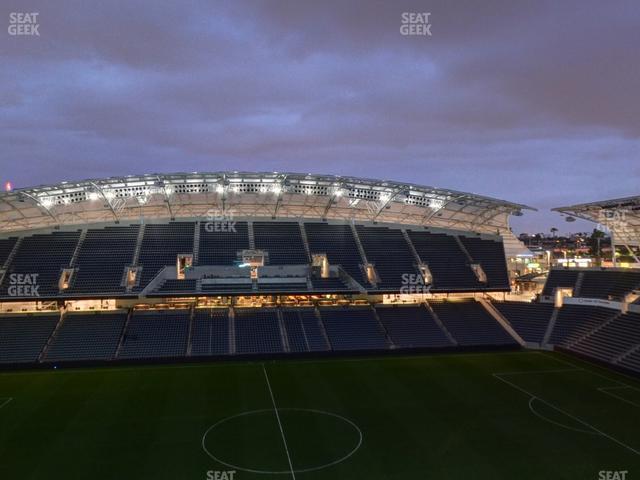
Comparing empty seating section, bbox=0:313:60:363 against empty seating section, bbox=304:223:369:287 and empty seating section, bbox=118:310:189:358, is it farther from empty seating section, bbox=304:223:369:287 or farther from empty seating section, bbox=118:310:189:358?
empty seating section, bbox=304:223:369:287

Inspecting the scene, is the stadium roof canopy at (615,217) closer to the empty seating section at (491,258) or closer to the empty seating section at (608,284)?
the empty seating section at (608,284)

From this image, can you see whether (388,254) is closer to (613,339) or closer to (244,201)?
(244,201)

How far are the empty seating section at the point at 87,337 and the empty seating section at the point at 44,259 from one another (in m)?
2.74

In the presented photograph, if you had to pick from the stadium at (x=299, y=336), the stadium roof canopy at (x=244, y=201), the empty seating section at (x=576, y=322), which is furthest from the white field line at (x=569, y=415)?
the stadium roof canopy at (x=244, y=201)

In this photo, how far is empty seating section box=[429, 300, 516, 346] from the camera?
115 feet

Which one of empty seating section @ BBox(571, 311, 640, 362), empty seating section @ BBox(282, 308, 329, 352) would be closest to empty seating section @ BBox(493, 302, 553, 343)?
empty seating section @ BBox(571, 311, 640, 362)

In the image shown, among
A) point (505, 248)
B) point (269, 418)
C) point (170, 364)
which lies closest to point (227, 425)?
point (269, 418)

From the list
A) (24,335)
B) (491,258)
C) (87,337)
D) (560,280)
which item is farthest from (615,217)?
(24,335)

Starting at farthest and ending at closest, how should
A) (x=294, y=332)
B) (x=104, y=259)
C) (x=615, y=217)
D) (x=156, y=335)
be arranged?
(x=104, y=259) < (x=615, y=217) < (x=294, y=332) < (x=156, y=335)

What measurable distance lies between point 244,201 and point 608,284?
30131 millimetres

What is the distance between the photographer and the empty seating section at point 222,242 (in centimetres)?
3853

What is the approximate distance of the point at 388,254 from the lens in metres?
41.9

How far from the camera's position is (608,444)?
17984 mm

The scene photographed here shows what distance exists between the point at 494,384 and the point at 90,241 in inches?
1298
